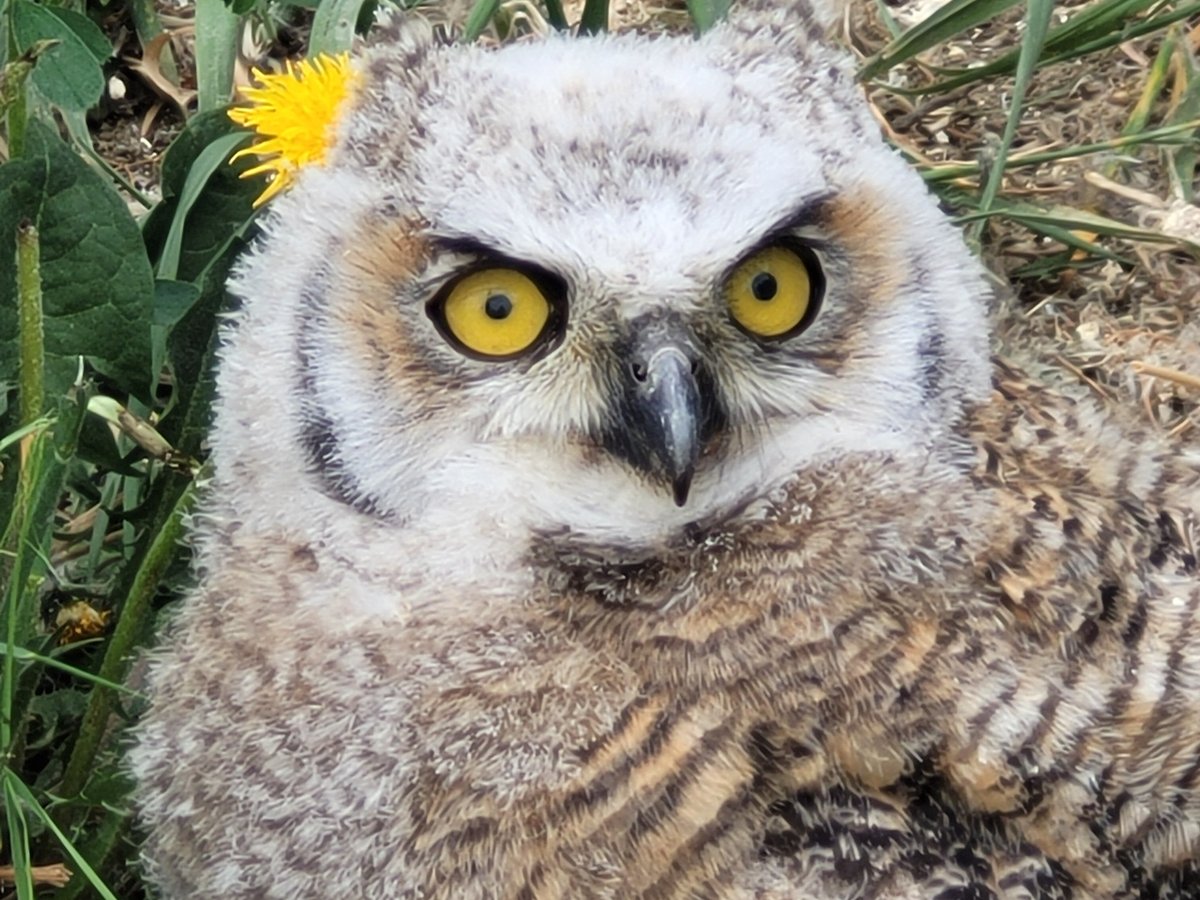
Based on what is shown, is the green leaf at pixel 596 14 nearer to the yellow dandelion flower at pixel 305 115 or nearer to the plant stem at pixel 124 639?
the yellow dandelion flower at pixel 305 115

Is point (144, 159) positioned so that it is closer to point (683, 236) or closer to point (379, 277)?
point (379, 277)

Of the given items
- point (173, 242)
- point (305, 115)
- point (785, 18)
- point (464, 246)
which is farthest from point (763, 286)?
point (173, 242)

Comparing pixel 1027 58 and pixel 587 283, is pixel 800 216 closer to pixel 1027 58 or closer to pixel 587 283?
pixel 587 283

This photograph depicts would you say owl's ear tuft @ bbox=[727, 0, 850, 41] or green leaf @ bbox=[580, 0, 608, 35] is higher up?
owl's ear tuft @ bbox=[727, 0, 850, 41]

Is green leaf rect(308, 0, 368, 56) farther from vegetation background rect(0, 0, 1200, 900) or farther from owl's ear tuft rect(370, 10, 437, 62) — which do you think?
owl's ear tuft rect(370, 10, 437, 62)

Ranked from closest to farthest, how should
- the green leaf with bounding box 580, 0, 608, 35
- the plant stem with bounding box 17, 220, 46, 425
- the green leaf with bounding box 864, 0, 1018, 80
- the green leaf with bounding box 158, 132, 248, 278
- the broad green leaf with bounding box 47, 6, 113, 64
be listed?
the plant stem with bounding box 17, 220, 46, 425 < the broad green leaf with bounding box 47, 6, 113, 64 < the green leaf with bounding box 158, 132, 248, 278 < the green leaf with bounding box 580, 0, 608, 35 < the green leaf with bounding box 864, 0, 1018, 80

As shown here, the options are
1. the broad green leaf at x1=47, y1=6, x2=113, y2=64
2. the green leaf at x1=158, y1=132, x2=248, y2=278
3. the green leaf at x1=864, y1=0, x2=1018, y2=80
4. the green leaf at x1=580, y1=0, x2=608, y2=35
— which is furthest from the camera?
the green leaf at x1=864, y1=0, x2=1018, y2=80

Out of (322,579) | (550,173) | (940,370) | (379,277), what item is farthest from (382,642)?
(940,370)

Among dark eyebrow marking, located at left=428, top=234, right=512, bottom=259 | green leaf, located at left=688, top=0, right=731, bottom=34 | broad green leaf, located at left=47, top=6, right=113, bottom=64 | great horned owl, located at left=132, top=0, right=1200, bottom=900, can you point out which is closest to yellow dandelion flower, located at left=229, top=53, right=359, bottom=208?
great horned owl, located at left=132, top=0, right=1200, bottom=900
